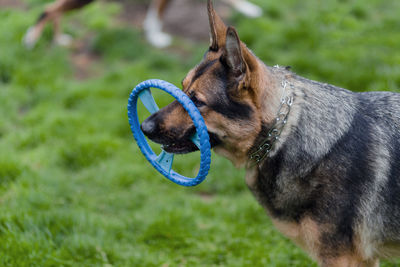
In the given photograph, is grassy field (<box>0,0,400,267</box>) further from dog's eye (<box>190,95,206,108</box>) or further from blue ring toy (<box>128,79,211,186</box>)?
dog's eye (<box>190,95,206,108</box>)

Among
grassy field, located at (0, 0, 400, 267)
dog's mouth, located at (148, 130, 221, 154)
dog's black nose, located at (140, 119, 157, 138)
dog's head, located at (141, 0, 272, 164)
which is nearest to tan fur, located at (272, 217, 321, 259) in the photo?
dog's head, located at (141, 0, 272, 164)

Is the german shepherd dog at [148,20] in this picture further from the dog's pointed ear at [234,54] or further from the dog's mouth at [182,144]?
the dog's pointed ear at [234,54]

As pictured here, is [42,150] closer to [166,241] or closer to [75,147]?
[75,147]

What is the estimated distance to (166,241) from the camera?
179 inches

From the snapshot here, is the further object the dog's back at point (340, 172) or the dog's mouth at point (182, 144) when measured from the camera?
the dog's mouth at point (182, 144)

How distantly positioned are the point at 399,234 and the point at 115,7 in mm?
8174

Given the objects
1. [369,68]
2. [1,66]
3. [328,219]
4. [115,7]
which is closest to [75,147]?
[1,66]

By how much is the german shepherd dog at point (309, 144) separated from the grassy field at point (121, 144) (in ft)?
3.81

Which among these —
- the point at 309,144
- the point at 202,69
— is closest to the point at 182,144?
the point at 202,69

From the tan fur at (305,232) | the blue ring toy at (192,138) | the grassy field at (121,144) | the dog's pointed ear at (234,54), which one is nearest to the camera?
the dog's pointed ear at (234,54)

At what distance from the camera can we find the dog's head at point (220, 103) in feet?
10.3

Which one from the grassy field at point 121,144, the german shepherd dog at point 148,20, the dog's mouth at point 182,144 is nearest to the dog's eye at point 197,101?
the dog's mouth at point 182,144

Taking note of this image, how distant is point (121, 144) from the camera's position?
6164 mm

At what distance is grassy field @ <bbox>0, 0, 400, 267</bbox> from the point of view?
436 cm
